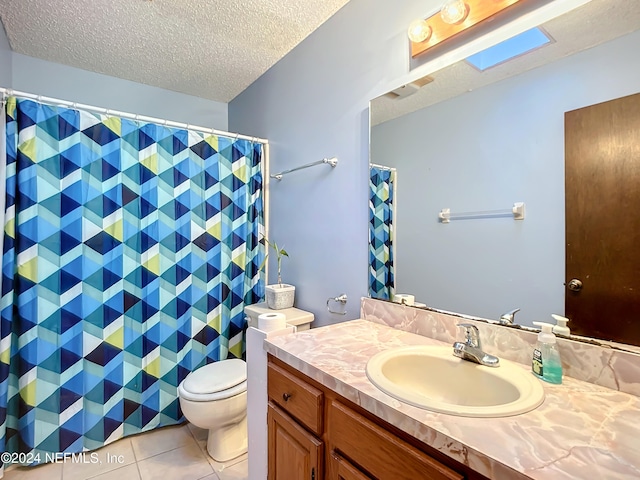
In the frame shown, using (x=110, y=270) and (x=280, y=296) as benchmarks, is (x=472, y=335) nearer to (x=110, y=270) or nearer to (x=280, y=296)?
(x=280, y=296)

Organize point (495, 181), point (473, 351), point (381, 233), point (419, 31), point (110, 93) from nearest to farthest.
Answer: point (473, 351)
point (495, 181)
point (419, 31)
point (381, 233)
point (110, 93)

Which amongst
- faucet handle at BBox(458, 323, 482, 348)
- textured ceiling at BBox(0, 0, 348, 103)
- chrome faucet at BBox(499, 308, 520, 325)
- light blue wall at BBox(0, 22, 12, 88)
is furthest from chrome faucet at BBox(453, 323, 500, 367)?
light blue wall at BBox(0, 22, 12, 88)

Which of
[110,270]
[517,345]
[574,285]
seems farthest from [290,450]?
[110,270]

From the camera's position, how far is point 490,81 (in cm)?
112

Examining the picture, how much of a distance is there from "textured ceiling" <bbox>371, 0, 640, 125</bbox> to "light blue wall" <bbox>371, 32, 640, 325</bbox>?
27mm

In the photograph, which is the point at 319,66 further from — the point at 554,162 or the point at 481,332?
the point at 481,332

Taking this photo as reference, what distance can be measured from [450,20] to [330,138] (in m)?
0.77

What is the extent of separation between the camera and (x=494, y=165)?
1108 millimetres

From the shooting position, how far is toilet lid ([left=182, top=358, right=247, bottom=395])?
5.37 feet

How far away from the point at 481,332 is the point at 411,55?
3.67 feet

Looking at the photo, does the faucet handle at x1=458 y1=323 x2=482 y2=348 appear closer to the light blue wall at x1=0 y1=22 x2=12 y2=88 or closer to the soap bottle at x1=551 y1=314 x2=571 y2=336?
the soap bottle at x1=551 y1=314 x2=571 y2=336

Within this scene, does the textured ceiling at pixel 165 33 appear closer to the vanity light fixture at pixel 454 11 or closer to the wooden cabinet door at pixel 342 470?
the vanity light fixture at pixel 454 11

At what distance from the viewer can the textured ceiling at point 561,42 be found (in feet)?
2.81

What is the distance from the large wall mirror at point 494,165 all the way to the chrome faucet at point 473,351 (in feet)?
0.41
